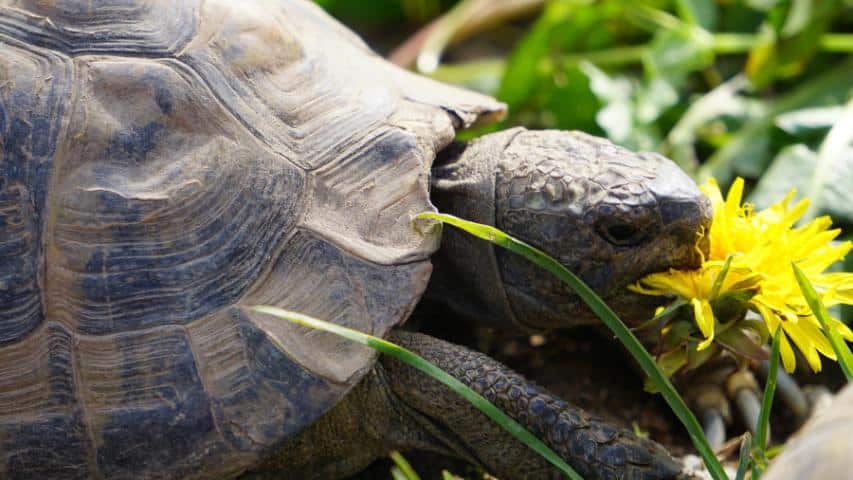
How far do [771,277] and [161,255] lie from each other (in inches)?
59.2

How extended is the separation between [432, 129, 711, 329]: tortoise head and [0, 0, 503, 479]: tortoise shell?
0.28m

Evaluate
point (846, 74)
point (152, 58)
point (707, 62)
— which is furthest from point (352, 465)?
point (846, 74)

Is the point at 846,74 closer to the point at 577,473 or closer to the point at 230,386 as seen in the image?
the point at 577,473

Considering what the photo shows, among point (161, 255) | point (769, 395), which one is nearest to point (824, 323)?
point (769, 395)

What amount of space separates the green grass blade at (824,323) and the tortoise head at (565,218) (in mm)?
349

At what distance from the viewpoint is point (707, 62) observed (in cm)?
419

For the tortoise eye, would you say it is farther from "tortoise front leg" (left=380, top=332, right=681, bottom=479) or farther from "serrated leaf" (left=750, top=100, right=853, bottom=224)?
"serrated leaf" (left=750, top=100, right=853, bottom=224)

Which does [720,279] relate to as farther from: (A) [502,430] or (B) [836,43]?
(B) [836,43]

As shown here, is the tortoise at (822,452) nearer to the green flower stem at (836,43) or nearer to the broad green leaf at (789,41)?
the broad green leaf at (789,41)

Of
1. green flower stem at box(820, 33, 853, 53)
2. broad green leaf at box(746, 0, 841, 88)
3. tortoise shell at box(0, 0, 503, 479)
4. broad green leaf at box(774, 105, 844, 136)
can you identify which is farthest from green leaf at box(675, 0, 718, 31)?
tortoise shell at box(0, 0, 503, 479)

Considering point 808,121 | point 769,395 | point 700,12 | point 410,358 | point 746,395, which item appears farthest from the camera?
point 700,12

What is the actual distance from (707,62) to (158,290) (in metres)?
2.89

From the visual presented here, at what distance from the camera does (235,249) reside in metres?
2.25

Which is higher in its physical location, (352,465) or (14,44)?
(14,44)
